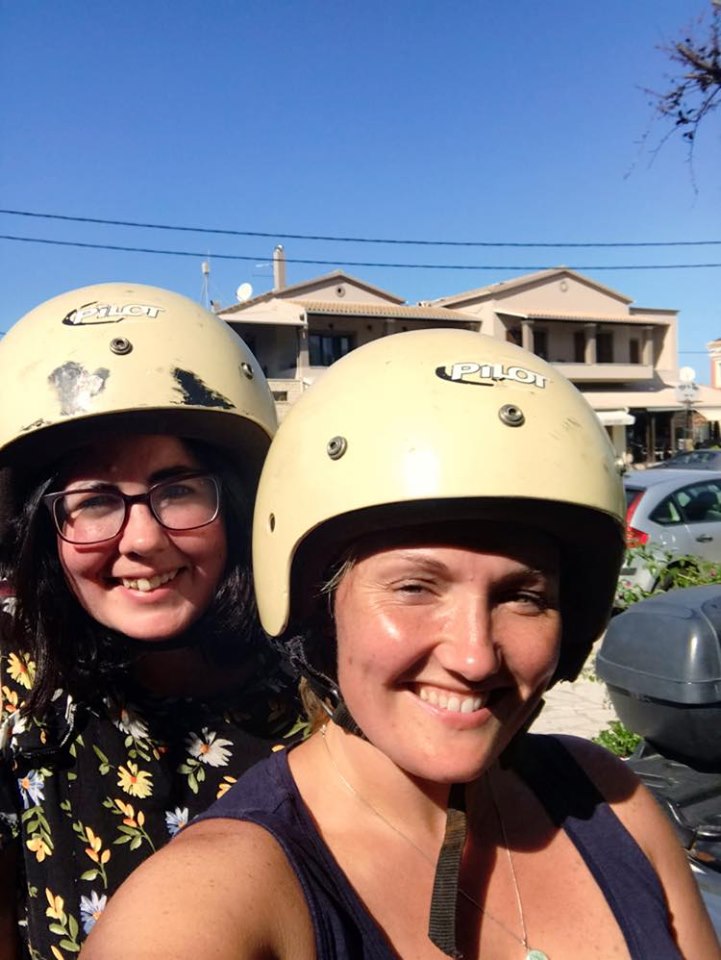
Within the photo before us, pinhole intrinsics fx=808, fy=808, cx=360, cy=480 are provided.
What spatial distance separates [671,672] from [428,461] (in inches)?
71.6

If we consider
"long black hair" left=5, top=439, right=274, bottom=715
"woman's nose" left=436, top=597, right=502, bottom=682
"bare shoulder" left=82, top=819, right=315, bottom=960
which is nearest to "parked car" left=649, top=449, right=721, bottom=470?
"long black hair" left=5, top=439, right=274, bottom=715

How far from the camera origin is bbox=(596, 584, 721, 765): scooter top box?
270cm

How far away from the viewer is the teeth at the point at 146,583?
1.70 m

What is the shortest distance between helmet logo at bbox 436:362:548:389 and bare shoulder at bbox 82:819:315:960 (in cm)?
84

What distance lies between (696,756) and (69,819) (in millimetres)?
2098

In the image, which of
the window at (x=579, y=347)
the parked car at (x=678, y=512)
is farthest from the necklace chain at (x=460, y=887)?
the window at (x=579, y=347)

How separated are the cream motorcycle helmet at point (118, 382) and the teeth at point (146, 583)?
0.33 m

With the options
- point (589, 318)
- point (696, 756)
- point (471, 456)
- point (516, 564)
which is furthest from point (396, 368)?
point (589, 318)

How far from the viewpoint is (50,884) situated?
5.44 feet

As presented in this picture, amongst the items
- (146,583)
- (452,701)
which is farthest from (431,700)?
(146,583)

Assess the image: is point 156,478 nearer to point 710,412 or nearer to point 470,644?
point 470,644

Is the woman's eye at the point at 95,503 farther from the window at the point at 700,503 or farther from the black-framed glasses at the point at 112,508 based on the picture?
the window at the point at 700,503

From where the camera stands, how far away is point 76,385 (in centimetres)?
179

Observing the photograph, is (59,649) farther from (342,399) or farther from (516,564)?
(516,564)
